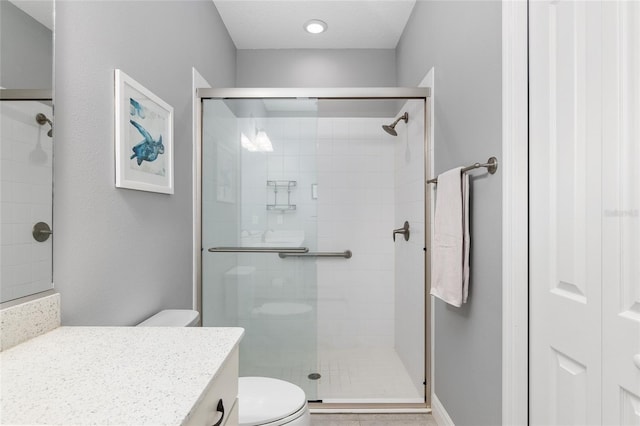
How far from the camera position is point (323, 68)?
10.1 feet

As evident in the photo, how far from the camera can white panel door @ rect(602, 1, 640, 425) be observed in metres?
0.81

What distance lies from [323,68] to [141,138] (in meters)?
2.04

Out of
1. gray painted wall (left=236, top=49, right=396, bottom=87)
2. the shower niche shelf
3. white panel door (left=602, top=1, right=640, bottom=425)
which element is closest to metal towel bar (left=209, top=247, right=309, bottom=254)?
the shower niche shelf

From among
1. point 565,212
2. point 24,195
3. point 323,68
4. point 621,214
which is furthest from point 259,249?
point 323,68

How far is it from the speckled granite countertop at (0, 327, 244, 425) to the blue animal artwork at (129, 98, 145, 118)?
0.82 meters

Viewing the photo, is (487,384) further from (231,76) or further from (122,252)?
(231,76)

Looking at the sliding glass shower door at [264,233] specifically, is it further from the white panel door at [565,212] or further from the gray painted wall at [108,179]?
the white panel door at [565,212]

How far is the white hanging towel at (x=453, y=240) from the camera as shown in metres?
1.53

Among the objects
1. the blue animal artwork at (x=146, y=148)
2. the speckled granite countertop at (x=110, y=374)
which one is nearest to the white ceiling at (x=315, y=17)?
the blue animal artwork at (x=146, y=148)

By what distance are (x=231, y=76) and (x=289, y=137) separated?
1178mm

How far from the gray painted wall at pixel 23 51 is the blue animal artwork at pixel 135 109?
0.39 m

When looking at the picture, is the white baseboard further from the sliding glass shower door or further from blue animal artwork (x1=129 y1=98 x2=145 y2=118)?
blue animal artwork (x1=129 y1=98 x2=145 y2=118)

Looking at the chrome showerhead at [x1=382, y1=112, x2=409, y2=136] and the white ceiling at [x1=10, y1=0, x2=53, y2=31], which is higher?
the chrome showerhead at [x1=382, y1=112, x2=409, y2=136]

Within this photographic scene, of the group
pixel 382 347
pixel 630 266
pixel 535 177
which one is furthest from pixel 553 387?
pixel 382 347
